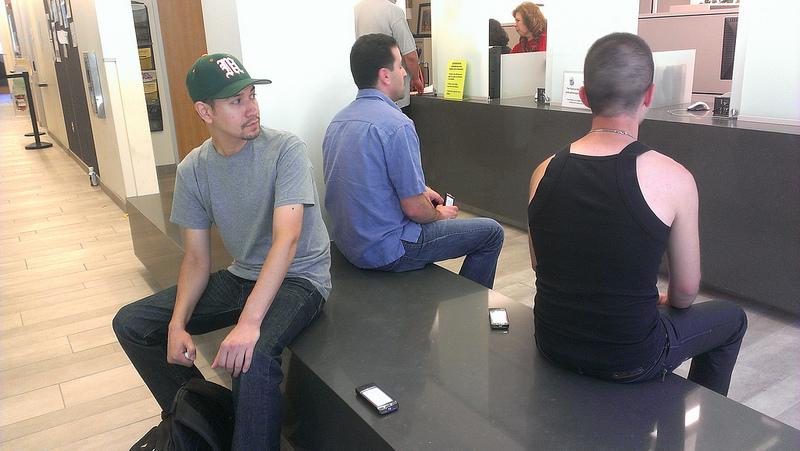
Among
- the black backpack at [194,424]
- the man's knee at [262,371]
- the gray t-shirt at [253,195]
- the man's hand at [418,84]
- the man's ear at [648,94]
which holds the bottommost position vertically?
the black backpack at [194,424]

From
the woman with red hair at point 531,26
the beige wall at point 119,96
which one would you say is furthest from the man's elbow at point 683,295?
the beige wall at point 119,96

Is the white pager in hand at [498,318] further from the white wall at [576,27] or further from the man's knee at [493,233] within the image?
the white wall at [576,27]

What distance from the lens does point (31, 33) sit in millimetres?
8047

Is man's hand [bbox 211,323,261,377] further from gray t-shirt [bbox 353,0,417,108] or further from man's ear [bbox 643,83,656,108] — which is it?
gray t-shirt [bbox 353,0,417,108]

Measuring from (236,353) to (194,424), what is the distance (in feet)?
0.71

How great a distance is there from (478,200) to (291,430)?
2.54m

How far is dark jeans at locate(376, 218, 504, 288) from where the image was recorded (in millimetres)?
2268

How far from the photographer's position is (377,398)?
1450mm

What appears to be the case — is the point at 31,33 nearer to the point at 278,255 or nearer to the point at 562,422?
the point at 278,255

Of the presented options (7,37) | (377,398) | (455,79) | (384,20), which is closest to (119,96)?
(384,20)

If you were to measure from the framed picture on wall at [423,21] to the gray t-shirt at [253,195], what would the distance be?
259 inches

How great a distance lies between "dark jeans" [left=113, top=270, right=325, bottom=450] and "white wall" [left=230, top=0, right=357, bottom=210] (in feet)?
2.77

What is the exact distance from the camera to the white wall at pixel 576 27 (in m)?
3.42

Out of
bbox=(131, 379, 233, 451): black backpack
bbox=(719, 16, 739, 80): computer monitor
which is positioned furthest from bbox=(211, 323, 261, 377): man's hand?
bbox=(719, 16, 739, 80): computer monitor
